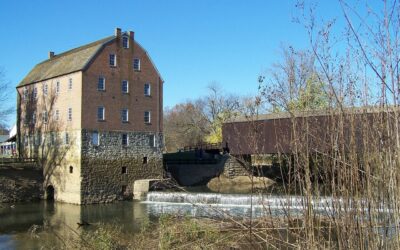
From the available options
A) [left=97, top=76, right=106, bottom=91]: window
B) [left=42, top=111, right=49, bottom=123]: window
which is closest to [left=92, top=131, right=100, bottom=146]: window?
[left=97, top=76, right=106, bottom=91]: window

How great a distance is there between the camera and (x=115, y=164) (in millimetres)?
32156

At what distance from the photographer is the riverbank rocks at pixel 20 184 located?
3064 cm

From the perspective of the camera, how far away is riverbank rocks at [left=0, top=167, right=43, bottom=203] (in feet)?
101

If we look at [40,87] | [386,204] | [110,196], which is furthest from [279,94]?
[40,87]

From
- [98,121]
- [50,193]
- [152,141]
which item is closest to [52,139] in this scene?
[50,193]

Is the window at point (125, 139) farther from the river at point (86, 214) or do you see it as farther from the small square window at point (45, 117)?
the small square window at point (45, 117)

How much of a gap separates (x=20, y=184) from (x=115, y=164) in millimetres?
6683

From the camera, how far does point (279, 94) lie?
3.31m

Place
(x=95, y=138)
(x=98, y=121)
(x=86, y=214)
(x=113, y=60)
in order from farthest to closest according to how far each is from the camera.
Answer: (x=113, y=60)
(x=98, y=121)
(x=95, y=138)
(x=86, y=214)

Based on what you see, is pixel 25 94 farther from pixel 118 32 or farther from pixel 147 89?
pixel 147 89

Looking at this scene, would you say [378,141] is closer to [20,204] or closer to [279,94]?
[279,94]

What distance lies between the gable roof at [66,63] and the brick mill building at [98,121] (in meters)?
0.10

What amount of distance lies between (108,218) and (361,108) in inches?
842

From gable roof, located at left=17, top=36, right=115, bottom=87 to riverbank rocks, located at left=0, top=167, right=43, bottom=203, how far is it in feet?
24.5
